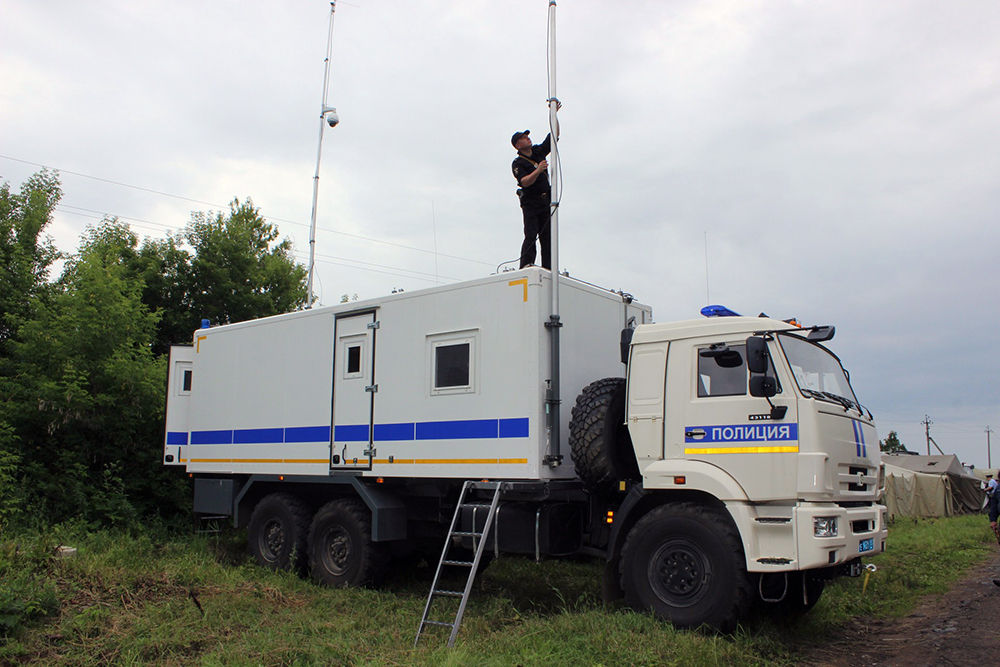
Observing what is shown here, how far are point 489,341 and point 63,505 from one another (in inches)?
314

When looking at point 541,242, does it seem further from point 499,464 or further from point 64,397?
point 64,397

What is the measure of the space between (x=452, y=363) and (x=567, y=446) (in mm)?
1566

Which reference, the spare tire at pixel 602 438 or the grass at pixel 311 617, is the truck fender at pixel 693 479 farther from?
the grass at pixel 311 617

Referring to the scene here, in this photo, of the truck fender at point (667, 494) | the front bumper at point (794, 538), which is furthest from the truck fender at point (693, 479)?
the front bumper at point (794, 538)

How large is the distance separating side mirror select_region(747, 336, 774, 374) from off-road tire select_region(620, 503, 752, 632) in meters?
1.32

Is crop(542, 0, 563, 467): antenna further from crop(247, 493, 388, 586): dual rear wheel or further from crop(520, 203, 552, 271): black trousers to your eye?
crop(247, 493, 388, 586): dual rear wheel

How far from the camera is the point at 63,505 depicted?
12.0 meters

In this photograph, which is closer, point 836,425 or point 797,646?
point 836,425

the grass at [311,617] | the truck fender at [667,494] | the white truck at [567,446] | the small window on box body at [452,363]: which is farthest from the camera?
the small window on box body at [452,363]

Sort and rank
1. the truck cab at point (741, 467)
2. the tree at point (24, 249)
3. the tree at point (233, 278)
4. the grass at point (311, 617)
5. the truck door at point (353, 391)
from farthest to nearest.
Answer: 1. the tree at point (233, 278)
2. the tree at point (24, 249)
3. the truck door at point (353, 391)
4. the truck cab at point (741, 467)
5. the grass at point (311, 617)

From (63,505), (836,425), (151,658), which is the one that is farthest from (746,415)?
(63,505)

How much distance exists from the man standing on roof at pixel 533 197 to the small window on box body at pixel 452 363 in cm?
120

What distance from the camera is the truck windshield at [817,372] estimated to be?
696cm

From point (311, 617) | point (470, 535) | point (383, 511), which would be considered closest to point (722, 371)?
point (470, 535)
